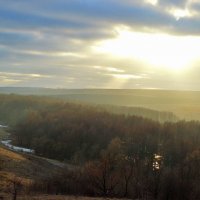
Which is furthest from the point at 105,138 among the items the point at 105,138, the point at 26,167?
the point at 26,167

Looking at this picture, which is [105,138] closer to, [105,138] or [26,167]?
[105,138]

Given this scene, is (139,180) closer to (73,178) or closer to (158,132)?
(73,178)

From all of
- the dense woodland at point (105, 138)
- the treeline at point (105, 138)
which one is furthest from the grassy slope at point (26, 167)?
the treeline at point (105, 138)

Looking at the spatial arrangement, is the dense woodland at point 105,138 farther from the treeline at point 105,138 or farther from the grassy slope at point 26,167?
the grassy slope at point 26,167

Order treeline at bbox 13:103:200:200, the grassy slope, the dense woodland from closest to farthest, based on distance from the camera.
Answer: the grassy slope
the dense woodland
treeline at bbox 13:103:200:200

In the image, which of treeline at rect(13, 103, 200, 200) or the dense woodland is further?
treeline at rect(13, 103, 200, 200)

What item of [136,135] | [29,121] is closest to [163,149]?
[136,135]

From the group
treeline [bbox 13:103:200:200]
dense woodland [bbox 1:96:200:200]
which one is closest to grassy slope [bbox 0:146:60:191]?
dense woodland [bbox 1:96:200:200]

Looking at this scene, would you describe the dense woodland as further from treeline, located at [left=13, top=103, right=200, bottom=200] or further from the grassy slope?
the grassy slope

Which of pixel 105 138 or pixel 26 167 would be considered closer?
pixel 26 167

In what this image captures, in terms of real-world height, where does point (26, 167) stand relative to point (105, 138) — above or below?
above

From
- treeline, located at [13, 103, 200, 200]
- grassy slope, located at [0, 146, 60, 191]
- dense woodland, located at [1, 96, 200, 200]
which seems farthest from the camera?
treeline, located at [13, 103, 200, 200]
